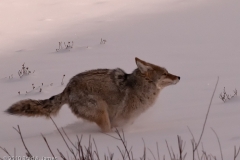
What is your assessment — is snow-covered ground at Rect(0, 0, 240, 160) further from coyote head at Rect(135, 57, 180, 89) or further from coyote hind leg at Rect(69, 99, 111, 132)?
coyote head at Rect(135, 57, 180, 89)

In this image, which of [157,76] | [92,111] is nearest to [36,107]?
[92,111]

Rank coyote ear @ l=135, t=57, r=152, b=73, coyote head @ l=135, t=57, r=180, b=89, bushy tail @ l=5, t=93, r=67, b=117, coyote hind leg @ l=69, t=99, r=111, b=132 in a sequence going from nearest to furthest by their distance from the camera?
bushy tail @ l=5, t=93, r=67, b=117, coyote hind leg @ l=69, t=99, r=111, b=132, coyote ear @ l=135, t=57, r=152, b=73, coyote head @ l=135, t=57, r=180, b=89

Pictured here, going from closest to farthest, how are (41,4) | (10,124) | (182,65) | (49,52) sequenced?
(10,124)
(182,65)
(49,52)
(41,4)

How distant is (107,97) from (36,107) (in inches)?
39.3

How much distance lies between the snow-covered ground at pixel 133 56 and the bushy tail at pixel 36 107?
31 cm

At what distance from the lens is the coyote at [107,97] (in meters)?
6.78

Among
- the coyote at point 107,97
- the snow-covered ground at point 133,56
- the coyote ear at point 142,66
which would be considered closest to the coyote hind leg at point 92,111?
the coyote at point 107,97

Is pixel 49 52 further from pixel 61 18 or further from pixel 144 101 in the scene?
pixel 144 101

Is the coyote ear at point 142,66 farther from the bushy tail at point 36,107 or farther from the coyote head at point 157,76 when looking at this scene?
the bushy tail at point 36,107


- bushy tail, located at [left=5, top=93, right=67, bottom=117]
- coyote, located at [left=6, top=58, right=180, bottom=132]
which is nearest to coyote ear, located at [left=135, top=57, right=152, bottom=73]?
coyote, located at [left=6, top=58, right=180, bottom=132]

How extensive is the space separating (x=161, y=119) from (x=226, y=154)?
2.47m

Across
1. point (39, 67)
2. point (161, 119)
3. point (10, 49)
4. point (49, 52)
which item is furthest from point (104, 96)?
point (10, 49)

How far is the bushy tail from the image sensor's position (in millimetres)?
6602

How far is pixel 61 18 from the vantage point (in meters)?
15.5
